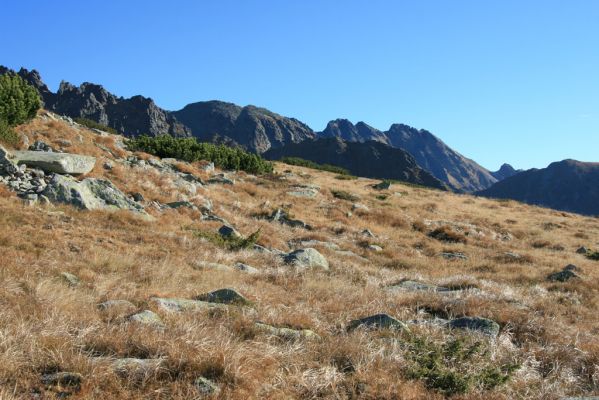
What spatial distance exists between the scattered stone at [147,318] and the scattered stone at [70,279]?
2.22 m

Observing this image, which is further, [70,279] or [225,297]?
[70,279]

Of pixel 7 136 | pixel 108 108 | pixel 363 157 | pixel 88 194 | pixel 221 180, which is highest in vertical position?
pixel 108 108

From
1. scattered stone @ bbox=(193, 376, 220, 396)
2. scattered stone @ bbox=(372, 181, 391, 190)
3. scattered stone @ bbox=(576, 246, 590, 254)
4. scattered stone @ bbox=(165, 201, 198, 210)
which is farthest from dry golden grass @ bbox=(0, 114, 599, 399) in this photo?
scattered stone @ bbox=(372, 181, 391, 190)

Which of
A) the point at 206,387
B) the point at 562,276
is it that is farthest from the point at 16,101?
the point at 562,276

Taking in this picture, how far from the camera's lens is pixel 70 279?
25.7 feet

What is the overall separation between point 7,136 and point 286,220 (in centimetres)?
1134

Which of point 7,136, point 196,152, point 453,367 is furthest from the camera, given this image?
point 196,152

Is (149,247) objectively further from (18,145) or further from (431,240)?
(431,240)

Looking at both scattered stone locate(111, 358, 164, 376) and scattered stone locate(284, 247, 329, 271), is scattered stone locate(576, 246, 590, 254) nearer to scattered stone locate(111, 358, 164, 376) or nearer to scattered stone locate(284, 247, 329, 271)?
scattered stone locate(284, 247, 329, 271)

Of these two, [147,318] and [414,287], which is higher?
[147,318]

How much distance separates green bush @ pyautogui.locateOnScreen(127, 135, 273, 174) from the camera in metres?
32.1

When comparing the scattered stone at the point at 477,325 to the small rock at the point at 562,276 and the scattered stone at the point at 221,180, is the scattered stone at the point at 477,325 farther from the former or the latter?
the scattered stone at the point at 221,180

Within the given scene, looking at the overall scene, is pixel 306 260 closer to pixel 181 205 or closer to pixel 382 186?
pixel 181 205

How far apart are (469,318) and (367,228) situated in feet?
48.3
